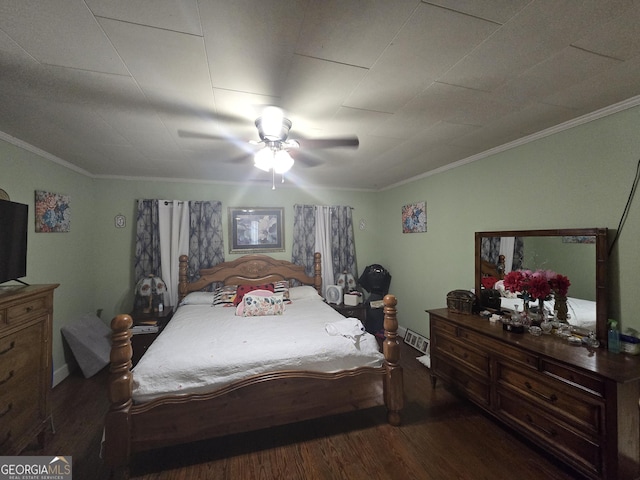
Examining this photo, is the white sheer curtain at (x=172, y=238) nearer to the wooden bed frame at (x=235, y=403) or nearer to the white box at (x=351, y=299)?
the wooden bed frame at (x=235, y=403)

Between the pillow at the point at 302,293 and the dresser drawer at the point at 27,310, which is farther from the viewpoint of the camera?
the pillow at the point at 302,293

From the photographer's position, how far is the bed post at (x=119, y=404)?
5.23 feet

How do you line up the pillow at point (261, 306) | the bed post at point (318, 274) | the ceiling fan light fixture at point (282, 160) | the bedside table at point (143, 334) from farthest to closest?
the bed post at point (318, 274), the bedside table at point (143, 334), the pillow at point (261, 306), the ceiling fan light fixture at point (282, 160)

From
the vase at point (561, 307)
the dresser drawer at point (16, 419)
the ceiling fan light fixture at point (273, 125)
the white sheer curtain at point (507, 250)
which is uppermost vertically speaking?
the ceiling fan light fixture at point (273, 125)

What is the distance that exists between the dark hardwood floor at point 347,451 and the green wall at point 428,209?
113 centimetres

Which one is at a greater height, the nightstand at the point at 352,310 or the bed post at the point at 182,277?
the bed post at the point at 182,277

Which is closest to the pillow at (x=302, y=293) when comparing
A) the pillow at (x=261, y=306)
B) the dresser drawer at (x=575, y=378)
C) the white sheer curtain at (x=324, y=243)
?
the white sheer curtain at (x=324, y=243)

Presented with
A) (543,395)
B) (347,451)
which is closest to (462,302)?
(543,395)

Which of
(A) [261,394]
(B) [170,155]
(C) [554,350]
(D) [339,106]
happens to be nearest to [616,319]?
(C) [554,350]

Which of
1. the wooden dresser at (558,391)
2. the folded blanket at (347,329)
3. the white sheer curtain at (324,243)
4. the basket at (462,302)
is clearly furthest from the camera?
the white sheer curtain at (324,243)

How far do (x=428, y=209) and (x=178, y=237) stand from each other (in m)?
3.44

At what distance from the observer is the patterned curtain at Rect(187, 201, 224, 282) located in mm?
3713

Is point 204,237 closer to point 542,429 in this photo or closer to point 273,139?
point 273,139

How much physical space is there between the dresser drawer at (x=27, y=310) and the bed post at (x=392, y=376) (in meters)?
2.47
